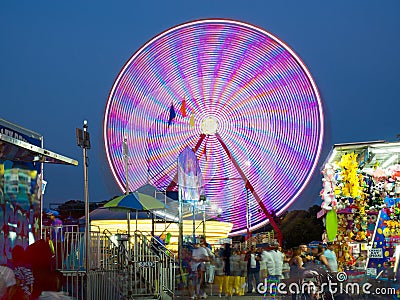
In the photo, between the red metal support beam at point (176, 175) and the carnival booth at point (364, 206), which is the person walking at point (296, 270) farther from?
the red metal support beam at point (176, 175)

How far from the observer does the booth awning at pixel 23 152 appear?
17.4ft

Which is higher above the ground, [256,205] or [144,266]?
[256,205]

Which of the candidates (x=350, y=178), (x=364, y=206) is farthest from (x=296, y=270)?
(x=350, y=178)

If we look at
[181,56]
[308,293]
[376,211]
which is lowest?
[308,293]

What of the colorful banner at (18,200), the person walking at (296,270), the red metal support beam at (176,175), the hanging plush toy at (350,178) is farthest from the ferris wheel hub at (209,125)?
the colorful banner at (18,200)

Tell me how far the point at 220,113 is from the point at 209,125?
21.6 inches

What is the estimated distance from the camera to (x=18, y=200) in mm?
5859

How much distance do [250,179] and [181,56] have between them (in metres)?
4.65

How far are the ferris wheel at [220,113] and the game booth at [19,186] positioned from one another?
15436 millimetres

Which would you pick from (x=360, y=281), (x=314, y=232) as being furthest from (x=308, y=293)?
(x=314, y=232)

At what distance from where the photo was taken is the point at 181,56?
2378 centimetres

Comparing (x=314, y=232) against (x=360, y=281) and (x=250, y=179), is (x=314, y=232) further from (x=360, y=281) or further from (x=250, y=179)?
(x=360, y=281)

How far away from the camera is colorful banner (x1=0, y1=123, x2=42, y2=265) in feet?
18.2

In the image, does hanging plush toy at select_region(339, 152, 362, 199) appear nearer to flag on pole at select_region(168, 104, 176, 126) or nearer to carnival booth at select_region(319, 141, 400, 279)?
carnival booth at select_region(319, 141, 400, 279)
